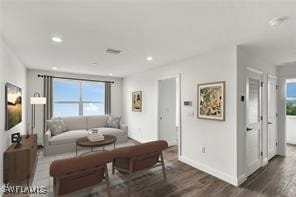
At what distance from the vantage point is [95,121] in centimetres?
568

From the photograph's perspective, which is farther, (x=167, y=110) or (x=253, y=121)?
(x=167, y=110)

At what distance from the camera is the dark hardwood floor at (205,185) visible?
2.50 m

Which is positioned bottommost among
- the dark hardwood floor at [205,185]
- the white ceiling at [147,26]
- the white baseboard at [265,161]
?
the dark hardwood floor at [205,185]

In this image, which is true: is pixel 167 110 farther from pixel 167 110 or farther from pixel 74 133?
pixel 74 133

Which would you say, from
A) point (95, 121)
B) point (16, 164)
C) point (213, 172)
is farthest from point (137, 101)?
point (16, 164)

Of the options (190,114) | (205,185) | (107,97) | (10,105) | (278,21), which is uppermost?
(278,21)

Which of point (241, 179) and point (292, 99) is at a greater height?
point (292, 99)

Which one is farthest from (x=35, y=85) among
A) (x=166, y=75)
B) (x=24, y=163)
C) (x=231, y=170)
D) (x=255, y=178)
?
(x=255, y=178)

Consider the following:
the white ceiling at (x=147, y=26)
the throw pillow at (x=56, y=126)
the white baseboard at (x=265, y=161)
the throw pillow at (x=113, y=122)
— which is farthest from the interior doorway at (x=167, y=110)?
the throw pillow at (x=56, y=126)

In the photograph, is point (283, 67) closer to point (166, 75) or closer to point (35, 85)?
point (166, 75)

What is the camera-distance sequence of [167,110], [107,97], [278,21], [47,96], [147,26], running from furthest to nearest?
[107,97], [47,96], [167,110], [147,26], [278,21]

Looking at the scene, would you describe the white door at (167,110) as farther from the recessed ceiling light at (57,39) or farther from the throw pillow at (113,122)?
the recessed ceiling light at (57,39)

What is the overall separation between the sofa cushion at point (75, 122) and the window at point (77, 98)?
530 millimetres

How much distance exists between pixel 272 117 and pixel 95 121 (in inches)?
218
